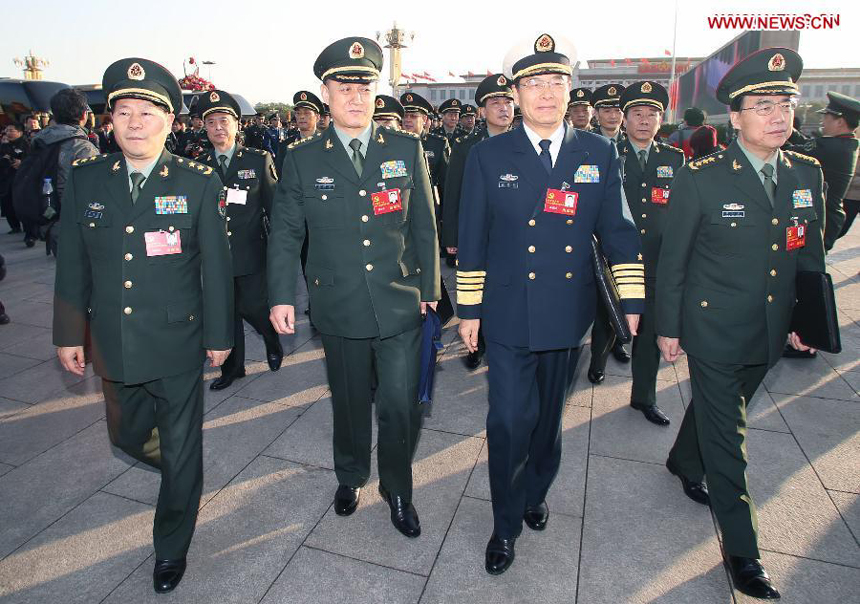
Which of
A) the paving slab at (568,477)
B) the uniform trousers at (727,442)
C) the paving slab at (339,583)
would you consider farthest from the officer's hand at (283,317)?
the uniform trousers at (727,442)

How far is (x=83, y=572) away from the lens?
291 centimetres

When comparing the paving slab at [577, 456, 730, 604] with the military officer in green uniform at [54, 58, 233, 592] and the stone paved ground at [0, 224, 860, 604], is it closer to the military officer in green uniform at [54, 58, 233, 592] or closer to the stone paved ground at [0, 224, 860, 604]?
the stone paved ground at [0, 224, 860, 604]

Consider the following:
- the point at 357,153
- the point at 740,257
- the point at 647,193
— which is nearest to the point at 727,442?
the point at 740,257

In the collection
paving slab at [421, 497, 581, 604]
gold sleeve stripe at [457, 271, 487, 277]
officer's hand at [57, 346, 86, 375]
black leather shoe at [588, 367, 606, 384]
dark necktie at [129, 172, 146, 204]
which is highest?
dark necktie at [129, 172, 146, 204]

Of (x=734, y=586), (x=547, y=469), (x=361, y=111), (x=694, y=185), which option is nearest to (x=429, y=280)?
(x=361, y=111)

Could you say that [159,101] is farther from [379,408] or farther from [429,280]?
[379,408]

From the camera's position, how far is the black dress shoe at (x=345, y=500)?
11.0 ft

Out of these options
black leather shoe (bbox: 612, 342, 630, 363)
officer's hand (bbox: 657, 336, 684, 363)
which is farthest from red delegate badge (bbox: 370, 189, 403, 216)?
black leather shoe (bbox: 612, 342, 630, 363)

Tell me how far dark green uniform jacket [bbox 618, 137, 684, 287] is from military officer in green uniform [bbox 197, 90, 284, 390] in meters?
3.10

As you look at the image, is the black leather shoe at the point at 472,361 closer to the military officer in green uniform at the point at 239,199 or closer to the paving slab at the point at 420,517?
the paving slab at the point at 420,517

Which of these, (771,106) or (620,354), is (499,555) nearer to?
(771,106)

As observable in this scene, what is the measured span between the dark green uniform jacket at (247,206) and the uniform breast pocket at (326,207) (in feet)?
7.12

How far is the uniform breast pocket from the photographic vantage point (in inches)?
122

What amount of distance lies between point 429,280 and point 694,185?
1.44m
